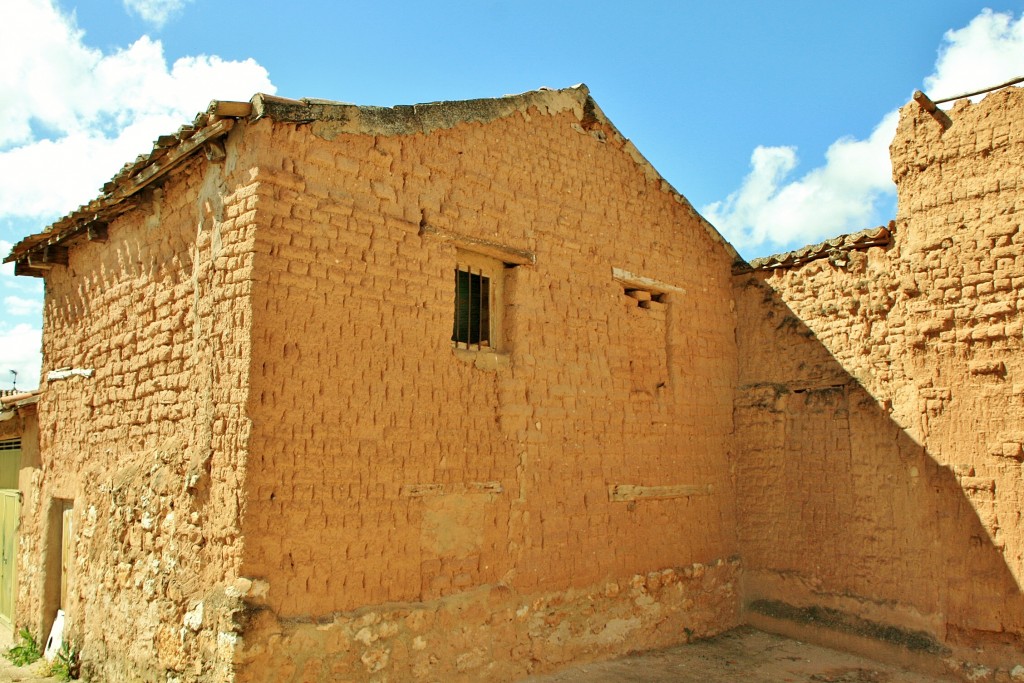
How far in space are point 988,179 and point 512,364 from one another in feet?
15.6

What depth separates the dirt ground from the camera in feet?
22.7

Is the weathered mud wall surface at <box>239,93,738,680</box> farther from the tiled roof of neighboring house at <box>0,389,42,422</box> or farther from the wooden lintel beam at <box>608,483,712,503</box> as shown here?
the tiled roof of neighboring house at <box>0,389,42,422</box>

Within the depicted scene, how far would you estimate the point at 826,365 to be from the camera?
843 centimetres

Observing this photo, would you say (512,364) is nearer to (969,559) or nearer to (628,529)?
(628,529)

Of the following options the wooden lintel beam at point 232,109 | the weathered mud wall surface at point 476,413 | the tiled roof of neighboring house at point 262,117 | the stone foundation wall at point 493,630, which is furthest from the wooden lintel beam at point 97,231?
the stone foundation wall at point 493,630

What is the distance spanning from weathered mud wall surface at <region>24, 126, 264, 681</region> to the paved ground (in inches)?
48.9

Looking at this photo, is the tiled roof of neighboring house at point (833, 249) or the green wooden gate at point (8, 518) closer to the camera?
the tiled roof of neighboring house at point (833, 249)

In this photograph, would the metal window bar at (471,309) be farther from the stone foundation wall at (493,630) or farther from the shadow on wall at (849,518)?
the shadow on wall at (849,518)

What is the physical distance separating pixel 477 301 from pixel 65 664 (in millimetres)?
5007

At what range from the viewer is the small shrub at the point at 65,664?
695 cm

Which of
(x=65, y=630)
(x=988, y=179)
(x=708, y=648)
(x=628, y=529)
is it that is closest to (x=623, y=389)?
(x=628, y=529)

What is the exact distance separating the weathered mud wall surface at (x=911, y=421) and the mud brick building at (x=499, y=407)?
0.03 meters

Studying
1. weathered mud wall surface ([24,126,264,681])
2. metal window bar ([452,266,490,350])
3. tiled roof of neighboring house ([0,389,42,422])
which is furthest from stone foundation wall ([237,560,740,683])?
tiled roof of neighboring house ([0,389,42,422])

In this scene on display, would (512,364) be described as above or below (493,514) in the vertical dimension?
above
